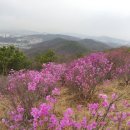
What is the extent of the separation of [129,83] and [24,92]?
16.2 feet

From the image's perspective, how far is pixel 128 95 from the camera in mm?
8695

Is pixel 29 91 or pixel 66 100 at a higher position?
pixel 29 91

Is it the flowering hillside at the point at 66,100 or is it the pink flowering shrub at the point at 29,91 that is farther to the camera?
the pink flowering shrub at the point at 29,91

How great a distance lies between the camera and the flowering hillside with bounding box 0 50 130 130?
3922mm

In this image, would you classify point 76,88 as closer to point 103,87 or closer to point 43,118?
point 103,87

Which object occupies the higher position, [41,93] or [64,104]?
[41,93]

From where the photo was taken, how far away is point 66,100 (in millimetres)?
8297

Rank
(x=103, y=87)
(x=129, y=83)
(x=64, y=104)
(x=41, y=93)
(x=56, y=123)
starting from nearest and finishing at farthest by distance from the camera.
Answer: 1. (x=56, y=123)
2. (x=41, y=93)
3. (x=64, y=104)
4. (x=103, y=87)
5. (x=129, y=83)

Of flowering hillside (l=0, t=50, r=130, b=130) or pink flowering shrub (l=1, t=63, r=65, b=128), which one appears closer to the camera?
flowering hillside (l=0, t=50, r=130, b=130)

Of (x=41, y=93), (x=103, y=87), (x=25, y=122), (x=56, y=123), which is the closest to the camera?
(x=56, y=123)

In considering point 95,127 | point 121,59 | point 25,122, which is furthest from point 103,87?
point 95,127

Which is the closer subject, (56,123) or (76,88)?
(56,123)

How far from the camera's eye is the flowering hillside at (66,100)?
3.92 metres

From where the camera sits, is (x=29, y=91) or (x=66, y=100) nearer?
(x=29, y=91)
